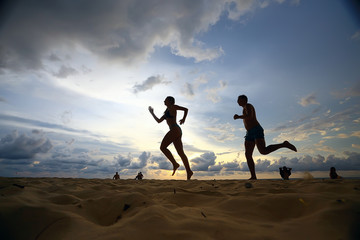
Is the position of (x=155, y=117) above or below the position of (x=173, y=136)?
above

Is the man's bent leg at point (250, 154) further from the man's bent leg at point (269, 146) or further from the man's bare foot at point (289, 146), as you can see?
the man's bare foot at point (289, 146)

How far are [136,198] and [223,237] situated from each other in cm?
105

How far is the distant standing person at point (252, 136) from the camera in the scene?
5086 mm

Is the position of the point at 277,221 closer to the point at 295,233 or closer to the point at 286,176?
the point at 295,233

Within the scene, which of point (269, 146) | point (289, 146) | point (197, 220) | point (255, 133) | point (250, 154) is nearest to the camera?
point (197, 220)

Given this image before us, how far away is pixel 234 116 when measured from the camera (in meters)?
5.16

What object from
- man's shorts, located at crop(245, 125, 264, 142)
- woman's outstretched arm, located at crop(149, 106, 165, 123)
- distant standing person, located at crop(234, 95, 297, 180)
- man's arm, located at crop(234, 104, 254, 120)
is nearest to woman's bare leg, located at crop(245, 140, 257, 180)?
distant standing person, located at crop(234, 95, 297, 180)

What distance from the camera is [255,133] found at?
17.4ft

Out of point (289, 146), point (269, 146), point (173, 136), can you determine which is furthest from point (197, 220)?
point (173, 136)

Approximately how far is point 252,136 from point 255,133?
0.41ft

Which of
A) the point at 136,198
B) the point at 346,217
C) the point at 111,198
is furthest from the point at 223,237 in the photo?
the point at 111,198

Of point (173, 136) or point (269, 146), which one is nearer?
point (269, 146)

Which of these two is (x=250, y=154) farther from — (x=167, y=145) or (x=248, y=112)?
(x=167, y=145)

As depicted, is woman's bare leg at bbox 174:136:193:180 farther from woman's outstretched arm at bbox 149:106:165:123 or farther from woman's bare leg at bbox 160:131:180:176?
Result: woman's outstretched arm at bbox 149:106:165:123
